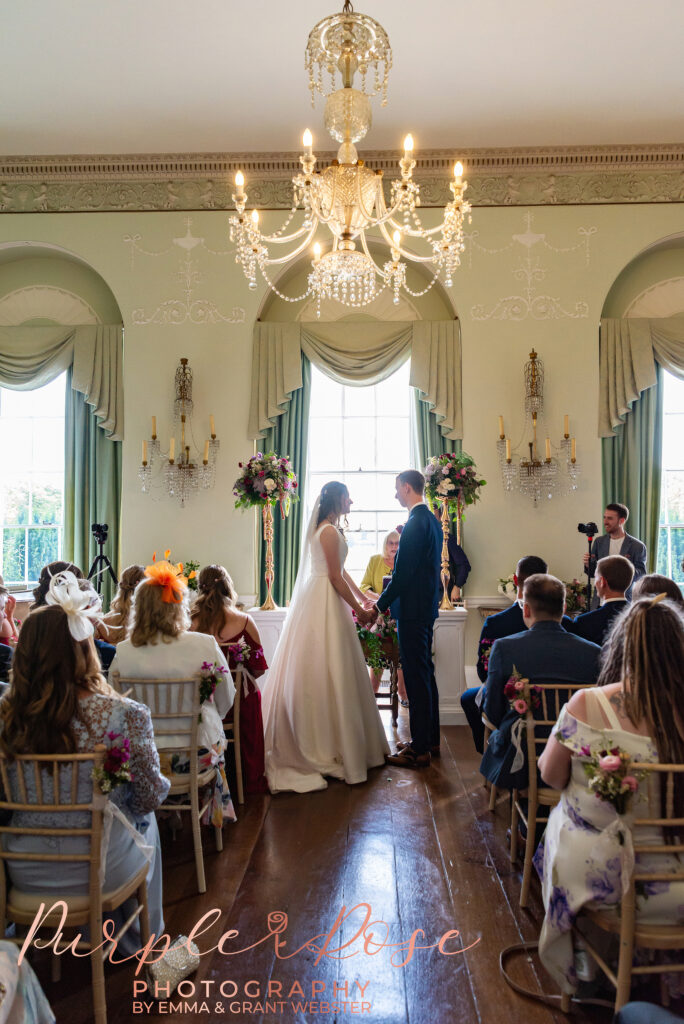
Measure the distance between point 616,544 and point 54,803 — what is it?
5.08 meters

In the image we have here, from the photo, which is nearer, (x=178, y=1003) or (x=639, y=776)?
(x=639, y=776)

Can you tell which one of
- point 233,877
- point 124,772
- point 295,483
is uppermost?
point 295,483

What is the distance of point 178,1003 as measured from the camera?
2.39 m

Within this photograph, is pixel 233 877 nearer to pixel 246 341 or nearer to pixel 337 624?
pixel 337 624

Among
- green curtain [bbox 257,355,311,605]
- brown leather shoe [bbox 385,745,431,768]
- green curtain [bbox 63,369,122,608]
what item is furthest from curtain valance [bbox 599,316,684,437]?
green curtain [bbox 63,369,122,608]

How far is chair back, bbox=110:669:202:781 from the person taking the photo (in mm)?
3170

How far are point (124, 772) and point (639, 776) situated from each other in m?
1.45

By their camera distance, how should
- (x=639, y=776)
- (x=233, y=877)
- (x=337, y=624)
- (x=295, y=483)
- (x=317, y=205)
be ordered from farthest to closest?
(x=295, y=483) → (x=337, y=624) → (x=317, y=205) → (x=233, y=877) → (x=639, y=776)

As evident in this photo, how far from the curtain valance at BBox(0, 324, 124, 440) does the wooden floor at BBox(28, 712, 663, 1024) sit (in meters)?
4.22

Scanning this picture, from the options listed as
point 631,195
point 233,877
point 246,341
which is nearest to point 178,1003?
point 233,877

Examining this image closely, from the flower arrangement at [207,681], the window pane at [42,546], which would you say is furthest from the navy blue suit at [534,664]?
the window pane at [42,546]

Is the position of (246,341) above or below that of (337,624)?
above

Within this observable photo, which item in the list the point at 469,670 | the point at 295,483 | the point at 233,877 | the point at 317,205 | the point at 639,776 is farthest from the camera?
the point at 469,670

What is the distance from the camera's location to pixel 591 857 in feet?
7.05
